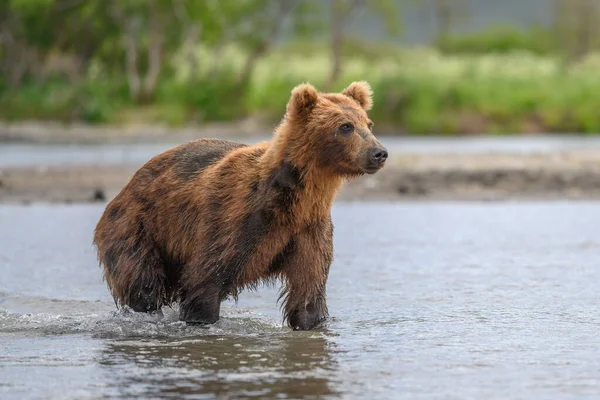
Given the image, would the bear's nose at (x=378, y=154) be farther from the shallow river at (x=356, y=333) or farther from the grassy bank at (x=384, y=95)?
the grassy bank at (x=384, y=95)

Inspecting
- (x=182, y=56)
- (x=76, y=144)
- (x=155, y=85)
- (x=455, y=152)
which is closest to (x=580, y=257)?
(x=455, y=152)

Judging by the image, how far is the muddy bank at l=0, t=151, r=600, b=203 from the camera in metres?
16.8

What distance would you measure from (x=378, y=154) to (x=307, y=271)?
0.83m

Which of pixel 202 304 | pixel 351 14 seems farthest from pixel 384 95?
pixel 202 304

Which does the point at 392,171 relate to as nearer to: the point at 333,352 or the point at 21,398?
the point at 333,352

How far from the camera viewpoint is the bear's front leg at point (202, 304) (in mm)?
6828

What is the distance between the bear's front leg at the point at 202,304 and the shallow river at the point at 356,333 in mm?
79

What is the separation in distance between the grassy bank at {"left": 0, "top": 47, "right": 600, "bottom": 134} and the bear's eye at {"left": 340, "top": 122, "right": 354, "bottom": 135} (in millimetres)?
25015

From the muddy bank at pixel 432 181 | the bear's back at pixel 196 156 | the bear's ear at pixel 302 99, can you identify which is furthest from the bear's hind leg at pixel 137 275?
the muddy bank at pixel 432 181

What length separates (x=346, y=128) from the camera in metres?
6.66

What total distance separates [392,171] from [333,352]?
491 inches

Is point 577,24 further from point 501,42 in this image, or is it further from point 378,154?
point 378,154

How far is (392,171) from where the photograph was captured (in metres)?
18.9

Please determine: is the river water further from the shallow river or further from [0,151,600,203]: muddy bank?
the shallow river
